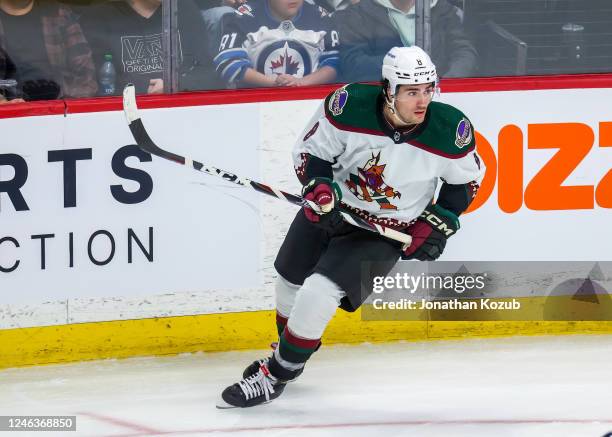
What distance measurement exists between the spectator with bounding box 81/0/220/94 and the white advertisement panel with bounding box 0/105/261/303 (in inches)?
5.9

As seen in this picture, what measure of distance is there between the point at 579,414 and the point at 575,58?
1.47 m

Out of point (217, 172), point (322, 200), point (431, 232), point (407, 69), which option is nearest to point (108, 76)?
point (217, 172)

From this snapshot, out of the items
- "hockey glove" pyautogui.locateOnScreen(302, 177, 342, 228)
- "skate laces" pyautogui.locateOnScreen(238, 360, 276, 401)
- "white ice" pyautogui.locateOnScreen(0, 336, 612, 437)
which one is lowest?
"white ice" pyautogui.locateOnScreen(0, 336, 612, 437)

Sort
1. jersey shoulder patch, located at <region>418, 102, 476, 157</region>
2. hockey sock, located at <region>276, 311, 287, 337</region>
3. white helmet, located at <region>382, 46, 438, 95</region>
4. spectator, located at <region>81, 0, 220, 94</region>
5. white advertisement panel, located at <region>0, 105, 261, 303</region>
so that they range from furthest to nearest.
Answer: spectator, located at <region>81, 0, 220, 94</region>, white advertisement panel, located at <region>0, 105, 261, 303</region>, hockey sock, located at <region>276, 311, 287, 337</region>, jersey shoulder patch, located at <region>418, 102, 476, 157</region>, white helmet, located at <region>382, 46, 438, 95</region>

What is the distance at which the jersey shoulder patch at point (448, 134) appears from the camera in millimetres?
3959

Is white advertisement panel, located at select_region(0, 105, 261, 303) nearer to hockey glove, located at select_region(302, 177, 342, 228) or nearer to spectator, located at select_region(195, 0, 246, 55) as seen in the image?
spectator, located at select_region(195, 0, 246, 55)

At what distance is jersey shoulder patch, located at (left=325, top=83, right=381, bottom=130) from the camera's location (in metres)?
3.98

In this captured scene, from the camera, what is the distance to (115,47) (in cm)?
464

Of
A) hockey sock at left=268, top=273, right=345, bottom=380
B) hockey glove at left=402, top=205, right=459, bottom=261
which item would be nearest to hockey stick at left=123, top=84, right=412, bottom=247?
hockey glove at left=402, top=205, right=459, bottom=261

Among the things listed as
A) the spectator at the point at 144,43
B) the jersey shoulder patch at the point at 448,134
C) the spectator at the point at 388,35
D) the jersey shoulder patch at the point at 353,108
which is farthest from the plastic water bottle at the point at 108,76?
the jersey shoulder patch at the point at 448,134

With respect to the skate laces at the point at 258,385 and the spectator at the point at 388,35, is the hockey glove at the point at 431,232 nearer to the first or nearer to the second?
the skate laces at the point at 258,385

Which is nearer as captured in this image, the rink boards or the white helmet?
the white helmet

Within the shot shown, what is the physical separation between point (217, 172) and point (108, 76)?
27.5 inches

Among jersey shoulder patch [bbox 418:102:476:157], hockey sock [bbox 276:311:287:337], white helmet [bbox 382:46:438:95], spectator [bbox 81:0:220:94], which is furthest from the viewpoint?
spectator [bbox 81:0:220:94]
